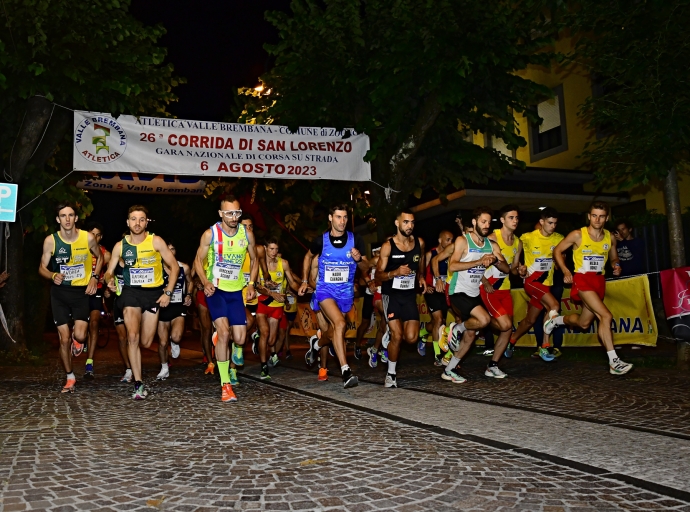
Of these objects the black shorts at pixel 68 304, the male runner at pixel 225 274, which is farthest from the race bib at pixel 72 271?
the male runner at pixel 225 274

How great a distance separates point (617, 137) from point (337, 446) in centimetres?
635

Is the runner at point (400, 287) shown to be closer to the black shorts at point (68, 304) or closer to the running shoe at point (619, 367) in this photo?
the running shoe at point (619, 367)

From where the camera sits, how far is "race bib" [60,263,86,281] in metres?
9.20

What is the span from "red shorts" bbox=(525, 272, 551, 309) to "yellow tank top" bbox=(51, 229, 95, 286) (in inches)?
247

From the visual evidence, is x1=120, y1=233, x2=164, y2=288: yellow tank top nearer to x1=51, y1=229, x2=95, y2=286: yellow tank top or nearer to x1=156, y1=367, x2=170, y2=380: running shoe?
x1=51, y1=229, x2=95, y2=286: yellow tank top

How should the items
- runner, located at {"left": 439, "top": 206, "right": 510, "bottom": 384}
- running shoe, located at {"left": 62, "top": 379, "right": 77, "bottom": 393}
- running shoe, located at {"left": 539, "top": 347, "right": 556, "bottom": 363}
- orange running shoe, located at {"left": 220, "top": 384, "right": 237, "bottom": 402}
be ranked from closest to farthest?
orange running shoe, located at {"left": 220, "top": 384, "right": 237, "bottom": 402}, runner, located at {"left": 439, "top": 206, "right": 510, "bottom": 384}, running shoe, located at {"left": 62, "top": 379, "right": 77, "bottom": 393}, running shoe, located at {"left": 539, "top": 347, "right": 556, "bottom": 363}

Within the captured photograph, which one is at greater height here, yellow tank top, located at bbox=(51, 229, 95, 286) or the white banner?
the white banner

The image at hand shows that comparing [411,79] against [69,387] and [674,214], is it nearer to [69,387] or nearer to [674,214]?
[674,214]

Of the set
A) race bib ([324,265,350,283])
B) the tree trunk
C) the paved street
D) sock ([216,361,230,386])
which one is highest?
the tree trunk

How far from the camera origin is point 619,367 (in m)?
8.53

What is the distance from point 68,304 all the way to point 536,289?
659 centimetres

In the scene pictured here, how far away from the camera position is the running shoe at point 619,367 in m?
8.47

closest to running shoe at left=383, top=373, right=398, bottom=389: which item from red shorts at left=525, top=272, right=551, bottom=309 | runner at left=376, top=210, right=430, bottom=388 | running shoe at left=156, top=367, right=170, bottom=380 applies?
runner at left=376, top=210, right=430, bottom=388

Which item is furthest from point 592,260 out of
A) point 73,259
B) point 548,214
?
point 73,259
